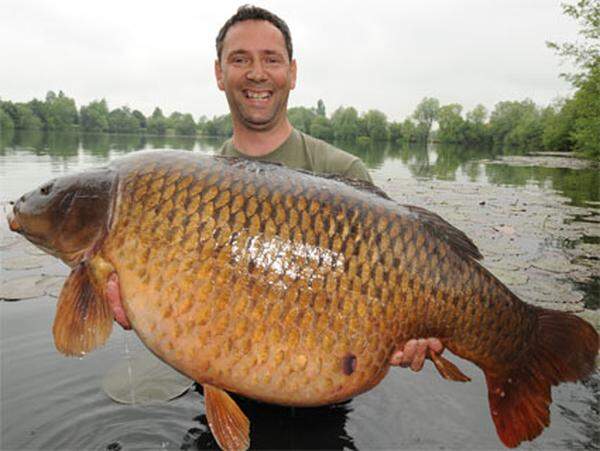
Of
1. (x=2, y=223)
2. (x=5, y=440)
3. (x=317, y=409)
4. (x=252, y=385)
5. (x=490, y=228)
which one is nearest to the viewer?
(x=252, y=385)

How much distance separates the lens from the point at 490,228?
7.92 meters

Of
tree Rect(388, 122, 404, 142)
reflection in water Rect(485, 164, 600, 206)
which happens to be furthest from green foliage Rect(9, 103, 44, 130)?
reflection in water Rect(485, 164, 600, 206)

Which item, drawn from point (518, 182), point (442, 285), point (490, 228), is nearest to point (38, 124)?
point (518, 182)

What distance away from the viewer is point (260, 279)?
163 centimetres

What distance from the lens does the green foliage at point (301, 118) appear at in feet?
261

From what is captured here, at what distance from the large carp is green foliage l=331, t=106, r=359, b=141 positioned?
74.4 meters

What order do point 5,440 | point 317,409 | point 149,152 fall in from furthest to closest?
point 317,409
point 5,440
point 149,152

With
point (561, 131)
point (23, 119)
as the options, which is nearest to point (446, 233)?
point (561, 131)

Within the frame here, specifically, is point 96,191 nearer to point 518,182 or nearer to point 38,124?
point 518,182

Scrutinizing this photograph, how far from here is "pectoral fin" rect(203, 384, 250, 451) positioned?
174 cm

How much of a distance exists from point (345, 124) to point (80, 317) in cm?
7736

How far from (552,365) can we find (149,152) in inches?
71.5

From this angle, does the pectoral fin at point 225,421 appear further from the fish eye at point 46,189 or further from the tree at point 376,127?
the tree at point 376,127

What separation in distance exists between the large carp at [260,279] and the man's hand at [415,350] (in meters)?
0.04
